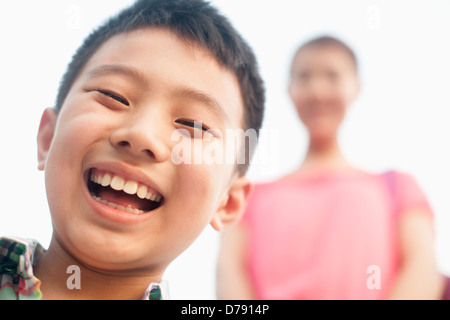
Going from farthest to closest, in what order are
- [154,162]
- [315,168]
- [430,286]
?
1. [315,168]
2. [430,286]
3. [154,162]

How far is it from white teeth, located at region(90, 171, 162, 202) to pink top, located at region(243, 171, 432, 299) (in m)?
0.85

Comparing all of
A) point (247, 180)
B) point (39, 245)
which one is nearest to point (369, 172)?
point (247, 180)

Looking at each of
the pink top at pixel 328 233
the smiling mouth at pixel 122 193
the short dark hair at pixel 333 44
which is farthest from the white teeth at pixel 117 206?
the short dark hair at pixel 333 44

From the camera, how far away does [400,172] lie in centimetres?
146

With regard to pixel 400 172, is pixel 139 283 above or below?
below

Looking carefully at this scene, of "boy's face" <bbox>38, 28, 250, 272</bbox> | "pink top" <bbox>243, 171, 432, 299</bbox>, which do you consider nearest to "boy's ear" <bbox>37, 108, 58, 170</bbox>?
"boy's face" <bbox>38, 28, 250, 272</bbox>

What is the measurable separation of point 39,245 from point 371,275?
1.00m

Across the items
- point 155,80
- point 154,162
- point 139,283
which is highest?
point 155,80

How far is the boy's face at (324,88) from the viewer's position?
63.4 inches

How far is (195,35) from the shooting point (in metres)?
0.73

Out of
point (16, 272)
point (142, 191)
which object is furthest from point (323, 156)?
point (16, 272)

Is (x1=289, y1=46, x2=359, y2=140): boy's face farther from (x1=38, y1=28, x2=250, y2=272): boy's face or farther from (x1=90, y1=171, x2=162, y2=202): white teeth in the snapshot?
(x1=90, y1=171, x2=162, y2=202): white teeth

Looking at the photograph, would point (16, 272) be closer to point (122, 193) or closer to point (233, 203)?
point (122, 193)

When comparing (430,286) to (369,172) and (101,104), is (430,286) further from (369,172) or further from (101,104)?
(101,104)
